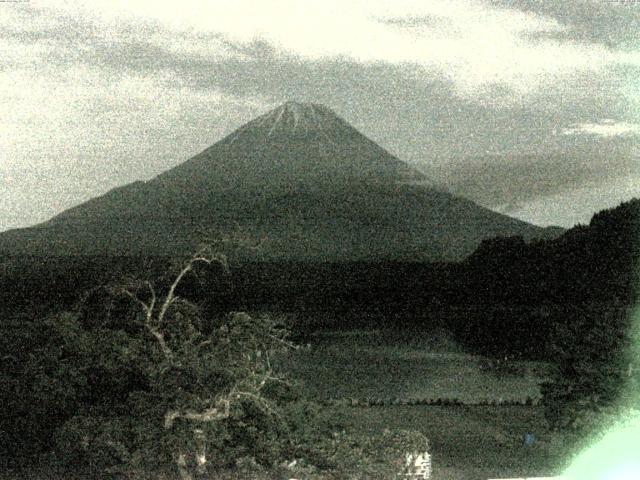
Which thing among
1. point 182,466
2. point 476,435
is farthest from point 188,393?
point 476,435

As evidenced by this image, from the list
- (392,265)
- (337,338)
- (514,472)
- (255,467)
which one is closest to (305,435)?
(255,467)

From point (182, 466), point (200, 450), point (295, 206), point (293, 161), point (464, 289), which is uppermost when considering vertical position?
point (293, 161)

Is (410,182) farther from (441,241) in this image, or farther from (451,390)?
(451,390)

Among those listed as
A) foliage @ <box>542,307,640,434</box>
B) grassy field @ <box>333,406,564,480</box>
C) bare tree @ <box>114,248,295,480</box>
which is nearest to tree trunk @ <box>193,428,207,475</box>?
bare tree @ <box>114,248,295,480</box>

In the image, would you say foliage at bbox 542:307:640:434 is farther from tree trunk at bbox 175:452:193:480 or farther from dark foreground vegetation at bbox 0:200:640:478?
tree trunk at bbox 175:452:193:480

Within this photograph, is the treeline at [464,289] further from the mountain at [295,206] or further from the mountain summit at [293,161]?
the mountain summit at [293,161]

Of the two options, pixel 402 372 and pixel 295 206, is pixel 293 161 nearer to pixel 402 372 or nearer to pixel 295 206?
pixel 295 206

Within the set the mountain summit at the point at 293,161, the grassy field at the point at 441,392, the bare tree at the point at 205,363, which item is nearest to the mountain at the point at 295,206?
the mountain summit at the point at 293,161
